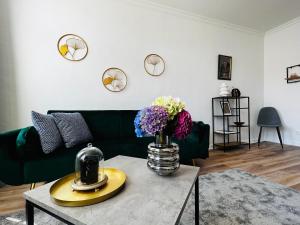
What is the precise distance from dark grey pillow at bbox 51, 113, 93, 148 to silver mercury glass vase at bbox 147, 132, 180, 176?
116cm

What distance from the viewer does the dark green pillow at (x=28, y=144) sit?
4.91ft

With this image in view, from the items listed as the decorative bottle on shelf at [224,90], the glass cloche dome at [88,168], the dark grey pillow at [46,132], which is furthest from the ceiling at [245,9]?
the glass cloche dome at [88,168]

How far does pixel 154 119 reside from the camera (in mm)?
918

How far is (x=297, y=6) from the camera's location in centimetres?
304

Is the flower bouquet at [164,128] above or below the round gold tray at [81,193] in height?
above

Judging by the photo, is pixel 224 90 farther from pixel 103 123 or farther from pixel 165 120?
pixel 165 120

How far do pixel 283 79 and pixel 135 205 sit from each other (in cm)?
432

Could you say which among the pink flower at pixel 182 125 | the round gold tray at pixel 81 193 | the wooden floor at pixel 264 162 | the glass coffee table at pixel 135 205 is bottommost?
the wooden floor at pixel 264 162

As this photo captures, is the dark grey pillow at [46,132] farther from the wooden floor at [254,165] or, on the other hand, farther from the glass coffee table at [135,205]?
the glass coffee table at [135,205]

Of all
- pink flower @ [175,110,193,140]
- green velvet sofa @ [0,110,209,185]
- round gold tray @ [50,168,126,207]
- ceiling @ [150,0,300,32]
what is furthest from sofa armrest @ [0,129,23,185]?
ceiling @ [150,0,300,32]

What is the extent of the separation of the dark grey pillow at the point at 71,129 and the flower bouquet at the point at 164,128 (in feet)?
3.72

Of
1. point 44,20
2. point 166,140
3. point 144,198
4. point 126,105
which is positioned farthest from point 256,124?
point 44,20

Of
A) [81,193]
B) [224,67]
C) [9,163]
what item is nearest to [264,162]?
[224,67]

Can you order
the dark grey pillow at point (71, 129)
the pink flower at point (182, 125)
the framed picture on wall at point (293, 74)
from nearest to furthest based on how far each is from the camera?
the pink flower at point (182, 125), the dark grey pillow at point (71, 129), the framed picture on wall at point (293, 74)
